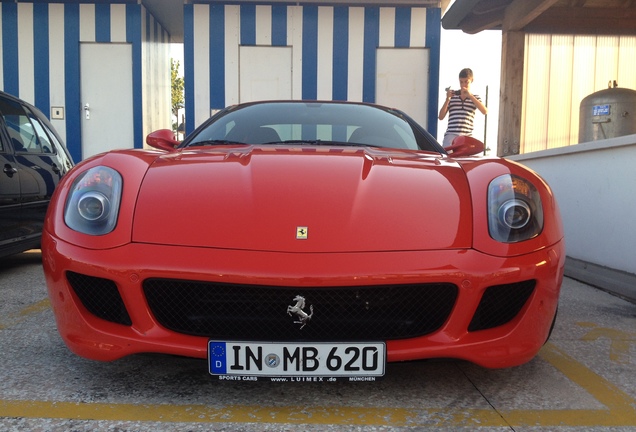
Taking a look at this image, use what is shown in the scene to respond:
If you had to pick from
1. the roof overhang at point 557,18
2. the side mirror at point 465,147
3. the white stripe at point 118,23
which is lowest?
the side mirror at point 465,147

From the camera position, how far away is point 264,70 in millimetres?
8711

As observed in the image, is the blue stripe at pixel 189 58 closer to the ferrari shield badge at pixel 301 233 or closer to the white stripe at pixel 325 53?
the white stripe at pixel 325 53

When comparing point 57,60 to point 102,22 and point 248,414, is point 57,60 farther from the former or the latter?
point 248,414

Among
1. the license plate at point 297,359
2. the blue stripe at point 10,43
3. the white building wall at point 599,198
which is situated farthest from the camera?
the blue stripe at point 10,43

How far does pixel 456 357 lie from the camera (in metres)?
1.65

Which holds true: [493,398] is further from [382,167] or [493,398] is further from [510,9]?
[510,9]

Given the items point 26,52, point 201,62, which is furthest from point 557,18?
point 26,52

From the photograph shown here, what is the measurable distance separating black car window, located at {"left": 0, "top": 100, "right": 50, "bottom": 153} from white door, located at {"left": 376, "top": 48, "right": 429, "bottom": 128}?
5.76 meters

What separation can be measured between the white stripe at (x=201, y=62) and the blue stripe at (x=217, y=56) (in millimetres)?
61

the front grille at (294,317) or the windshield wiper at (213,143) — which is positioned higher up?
the windshield wiper at (213,143)

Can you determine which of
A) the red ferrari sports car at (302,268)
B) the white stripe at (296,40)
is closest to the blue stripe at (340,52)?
the white stripe at (296,40)

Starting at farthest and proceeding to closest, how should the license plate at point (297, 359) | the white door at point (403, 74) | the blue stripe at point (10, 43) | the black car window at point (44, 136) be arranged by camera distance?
the blue stripe at point (10, 43) → the white door at point (403, 74) → the black car window at point (44, 136) → the license plate at point (297, 359)

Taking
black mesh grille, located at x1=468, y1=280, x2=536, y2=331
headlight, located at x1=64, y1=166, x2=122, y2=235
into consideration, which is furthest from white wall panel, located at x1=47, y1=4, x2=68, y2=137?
black mesh grille, located at x1=468, y1=280, x2=536, y2=331

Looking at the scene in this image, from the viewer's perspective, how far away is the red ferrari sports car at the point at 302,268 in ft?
5.22
